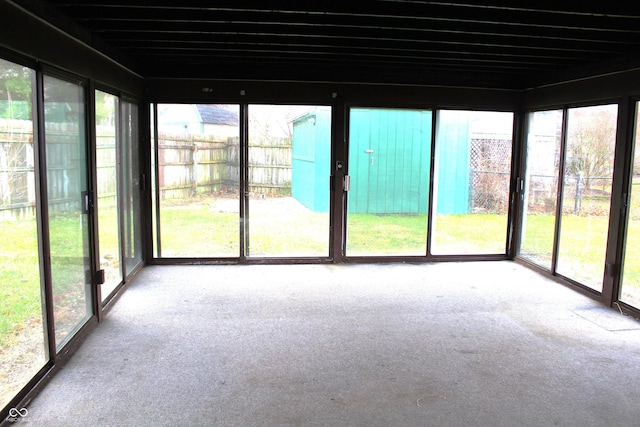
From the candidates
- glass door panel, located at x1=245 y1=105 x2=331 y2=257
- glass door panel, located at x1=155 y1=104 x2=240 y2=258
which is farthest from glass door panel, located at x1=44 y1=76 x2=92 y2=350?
glass door panel, located at x1=245 y1=105 x2=331 y2=257

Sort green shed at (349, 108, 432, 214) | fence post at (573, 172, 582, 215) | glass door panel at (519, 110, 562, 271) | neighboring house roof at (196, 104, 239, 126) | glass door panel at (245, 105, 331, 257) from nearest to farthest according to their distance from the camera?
fence post at (573, 172, 582, 215), glass door panel at (519, 110, 562, 271), neighboring house roof at (196, 104, 239, 126), glass door panel at (245, 105, 331, 257), green shed at (349, 108, 432, 214)

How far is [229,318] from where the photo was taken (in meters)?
4.21

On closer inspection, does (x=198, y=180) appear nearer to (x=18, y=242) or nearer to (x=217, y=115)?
(x=217, y=115)

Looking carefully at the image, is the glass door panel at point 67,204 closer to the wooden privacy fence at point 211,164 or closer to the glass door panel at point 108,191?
the glass door panel at point 108,191

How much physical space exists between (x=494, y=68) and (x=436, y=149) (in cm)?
119

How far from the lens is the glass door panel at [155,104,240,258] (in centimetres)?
591

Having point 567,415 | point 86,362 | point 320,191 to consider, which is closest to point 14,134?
point 86,362

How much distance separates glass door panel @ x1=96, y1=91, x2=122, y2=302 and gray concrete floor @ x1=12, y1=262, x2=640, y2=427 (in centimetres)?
30

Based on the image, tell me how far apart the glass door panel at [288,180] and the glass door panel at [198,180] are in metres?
0.21

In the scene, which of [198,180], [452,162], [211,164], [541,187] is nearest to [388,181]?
[452,162]

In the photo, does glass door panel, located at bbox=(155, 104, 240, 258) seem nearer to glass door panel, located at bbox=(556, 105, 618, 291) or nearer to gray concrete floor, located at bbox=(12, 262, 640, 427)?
gray concrete floor, located at bbox=(12, 262, 640, 427)

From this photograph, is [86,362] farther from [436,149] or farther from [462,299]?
[436,149]

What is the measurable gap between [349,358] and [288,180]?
3.09m

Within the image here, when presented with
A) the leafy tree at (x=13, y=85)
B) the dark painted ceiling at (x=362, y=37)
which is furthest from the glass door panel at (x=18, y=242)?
the dark painted ceiling at (x=362, y=37)
